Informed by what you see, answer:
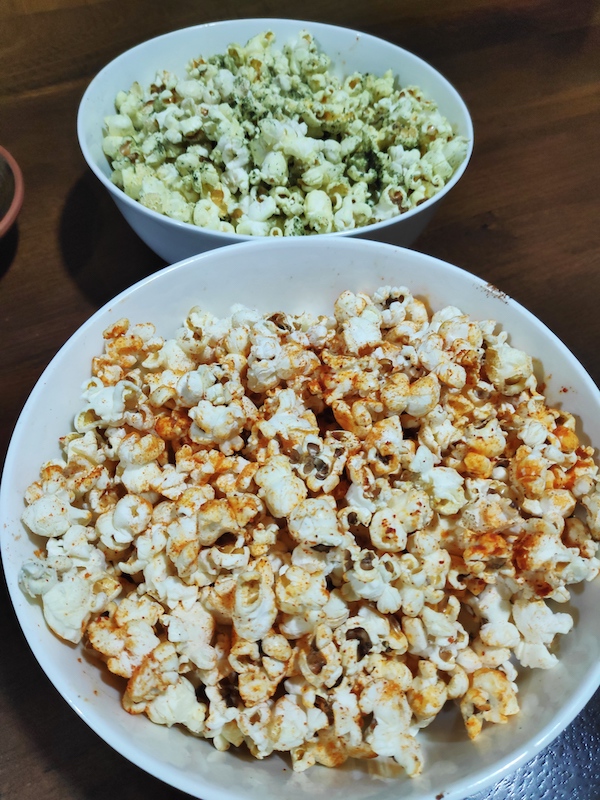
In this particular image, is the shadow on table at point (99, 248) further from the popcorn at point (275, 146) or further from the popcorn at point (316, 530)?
the popcorn at point (316, 530)

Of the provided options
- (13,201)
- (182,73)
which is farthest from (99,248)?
(182,73)

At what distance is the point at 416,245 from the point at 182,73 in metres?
0.49

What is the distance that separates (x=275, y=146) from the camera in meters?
0.81

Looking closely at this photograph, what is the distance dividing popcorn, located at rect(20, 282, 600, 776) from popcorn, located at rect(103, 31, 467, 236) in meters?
0.23

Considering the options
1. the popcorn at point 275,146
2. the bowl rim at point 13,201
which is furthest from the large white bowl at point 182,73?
the bowl rim at point 13,201

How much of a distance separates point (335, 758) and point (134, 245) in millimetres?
787

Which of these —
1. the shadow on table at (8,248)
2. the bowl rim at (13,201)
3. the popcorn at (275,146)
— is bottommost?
the shadow on table at (8,248)

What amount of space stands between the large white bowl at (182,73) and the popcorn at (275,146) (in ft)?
0.08

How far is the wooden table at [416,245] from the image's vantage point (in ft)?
2.03

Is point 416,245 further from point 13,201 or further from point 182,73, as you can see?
point 13,201

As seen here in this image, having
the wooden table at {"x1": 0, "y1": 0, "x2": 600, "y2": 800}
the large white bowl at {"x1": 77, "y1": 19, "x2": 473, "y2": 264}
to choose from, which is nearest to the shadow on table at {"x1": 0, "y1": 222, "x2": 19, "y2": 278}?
the wooden table at {"x1": 0, "y1": 0, "x2": 600, "y2": 800}

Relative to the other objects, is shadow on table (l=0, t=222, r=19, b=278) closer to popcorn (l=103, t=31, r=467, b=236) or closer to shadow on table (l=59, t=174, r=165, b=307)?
shadow on table (l=59, t=174, r=165, b=307)

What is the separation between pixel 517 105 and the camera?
1235mm

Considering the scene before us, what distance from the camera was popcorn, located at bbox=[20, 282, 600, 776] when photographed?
1.59 feet
